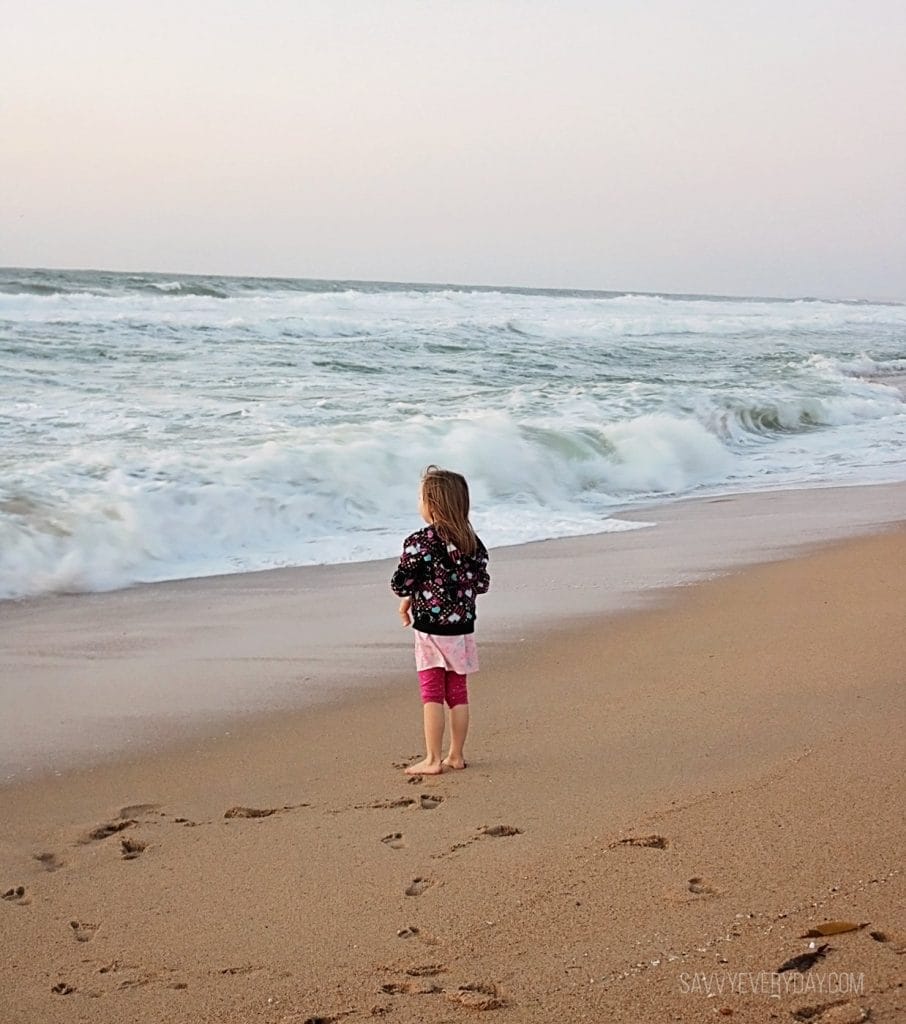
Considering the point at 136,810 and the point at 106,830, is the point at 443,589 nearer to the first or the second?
the point at 136,810

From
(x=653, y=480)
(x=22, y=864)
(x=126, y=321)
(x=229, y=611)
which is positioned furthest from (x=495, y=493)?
(x=126, y=321)

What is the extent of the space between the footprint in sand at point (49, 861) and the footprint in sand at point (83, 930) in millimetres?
365

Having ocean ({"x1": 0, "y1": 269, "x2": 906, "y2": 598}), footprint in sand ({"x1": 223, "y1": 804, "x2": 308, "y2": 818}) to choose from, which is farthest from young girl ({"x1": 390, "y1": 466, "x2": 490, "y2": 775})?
ocean ({"x1": 0, "y1": 269, "x2": 906, "y2": 598})

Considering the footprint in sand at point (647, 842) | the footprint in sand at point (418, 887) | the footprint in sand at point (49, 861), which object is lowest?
the footprint in sand at point (49, 861)

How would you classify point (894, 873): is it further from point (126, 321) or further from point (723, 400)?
point (126, 321)

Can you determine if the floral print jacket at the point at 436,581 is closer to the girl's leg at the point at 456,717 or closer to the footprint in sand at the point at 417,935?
the girl's leg at the point at 456,717

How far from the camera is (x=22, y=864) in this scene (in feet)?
10.1

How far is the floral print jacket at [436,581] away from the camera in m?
4.00

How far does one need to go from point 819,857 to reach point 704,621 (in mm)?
2711

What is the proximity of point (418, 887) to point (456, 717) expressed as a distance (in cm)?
110

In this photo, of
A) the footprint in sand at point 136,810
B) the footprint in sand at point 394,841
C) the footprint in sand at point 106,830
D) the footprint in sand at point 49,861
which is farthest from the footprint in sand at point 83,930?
the footprint in sand at point 394,841

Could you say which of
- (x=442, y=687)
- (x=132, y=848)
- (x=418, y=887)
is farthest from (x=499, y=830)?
(x=132, y=848)

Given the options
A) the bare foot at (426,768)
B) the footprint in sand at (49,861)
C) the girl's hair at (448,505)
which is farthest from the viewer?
the girl's hair at (448,505)

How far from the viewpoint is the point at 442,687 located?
398 centimetres
